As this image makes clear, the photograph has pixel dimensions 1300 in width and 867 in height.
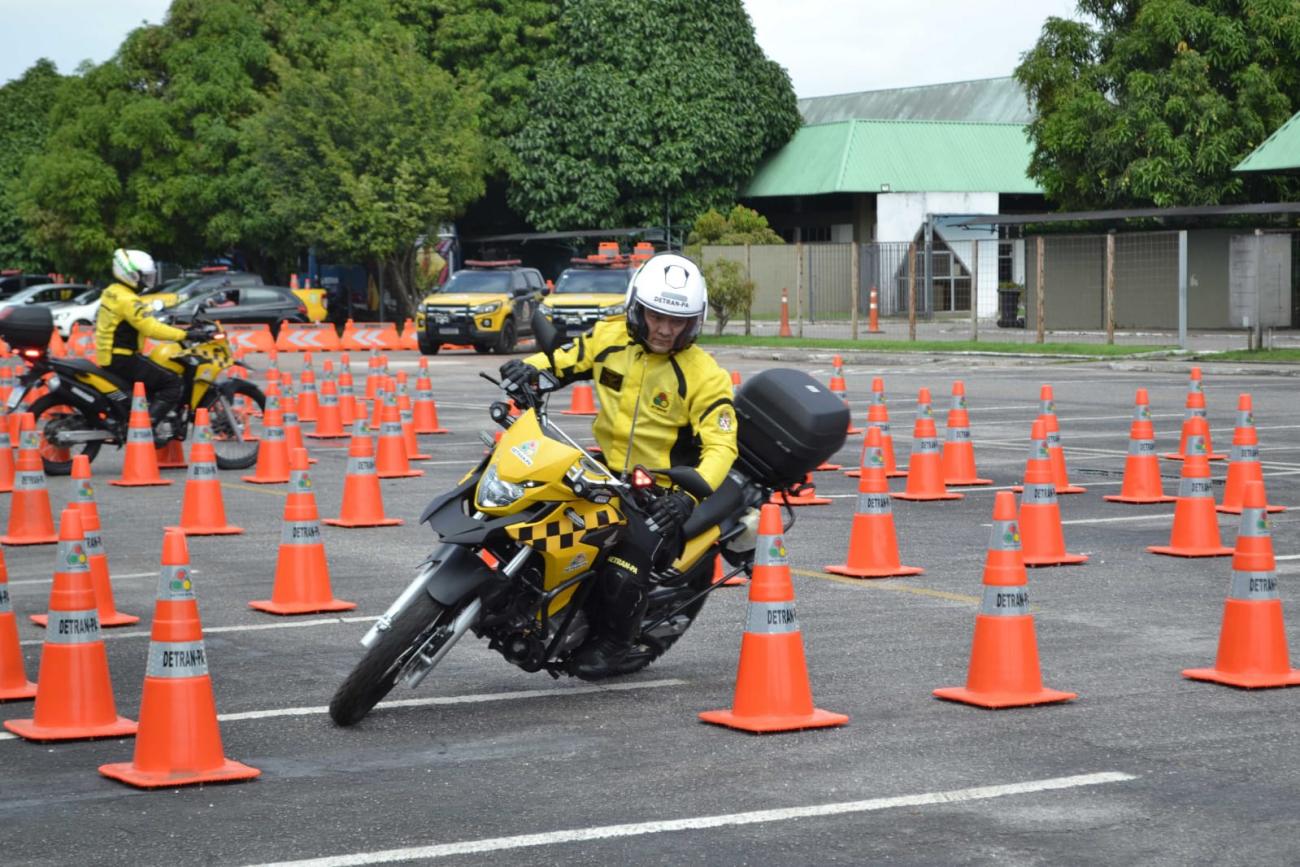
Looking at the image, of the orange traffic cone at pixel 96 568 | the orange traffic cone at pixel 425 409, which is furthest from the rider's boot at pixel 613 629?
the orange traffic cone at pixel 425 409

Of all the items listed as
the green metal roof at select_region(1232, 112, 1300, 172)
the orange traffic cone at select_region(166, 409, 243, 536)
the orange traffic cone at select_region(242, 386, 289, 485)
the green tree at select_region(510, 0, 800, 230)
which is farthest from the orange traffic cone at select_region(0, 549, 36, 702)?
the green tree at select_region(510, 0, 800, 230)

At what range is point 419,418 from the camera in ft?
74.6

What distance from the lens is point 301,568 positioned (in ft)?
34.9

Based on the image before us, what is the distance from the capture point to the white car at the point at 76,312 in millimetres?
51875

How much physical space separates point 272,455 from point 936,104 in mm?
59578

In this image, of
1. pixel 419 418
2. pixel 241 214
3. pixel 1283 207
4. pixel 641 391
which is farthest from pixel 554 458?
pixel 241 214

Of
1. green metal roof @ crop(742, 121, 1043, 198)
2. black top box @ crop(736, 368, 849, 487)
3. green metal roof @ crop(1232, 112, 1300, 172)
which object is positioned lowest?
black top box @ crop(736, 368, 849, 487)

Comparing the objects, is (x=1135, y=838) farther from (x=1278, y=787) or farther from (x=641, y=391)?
(x=641, y=391)

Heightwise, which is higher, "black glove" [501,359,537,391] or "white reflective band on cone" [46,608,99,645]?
"black glove" [501,359,537,391]

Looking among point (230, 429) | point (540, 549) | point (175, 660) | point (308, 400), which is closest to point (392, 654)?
point (540, 549)

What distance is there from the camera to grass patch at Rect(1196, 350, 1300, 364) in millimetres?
33094

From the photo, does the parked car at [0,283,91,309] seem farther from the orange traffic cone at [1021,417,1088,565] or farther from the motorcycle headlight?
the motorcycle headlight

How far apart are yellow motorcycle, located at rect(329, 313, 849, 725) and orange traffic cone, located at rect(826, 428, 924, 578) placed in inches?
125

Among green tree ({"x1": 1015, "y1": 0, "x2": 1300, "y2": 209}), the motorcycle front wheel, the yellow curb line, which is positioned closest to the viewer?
the yellow curb line
